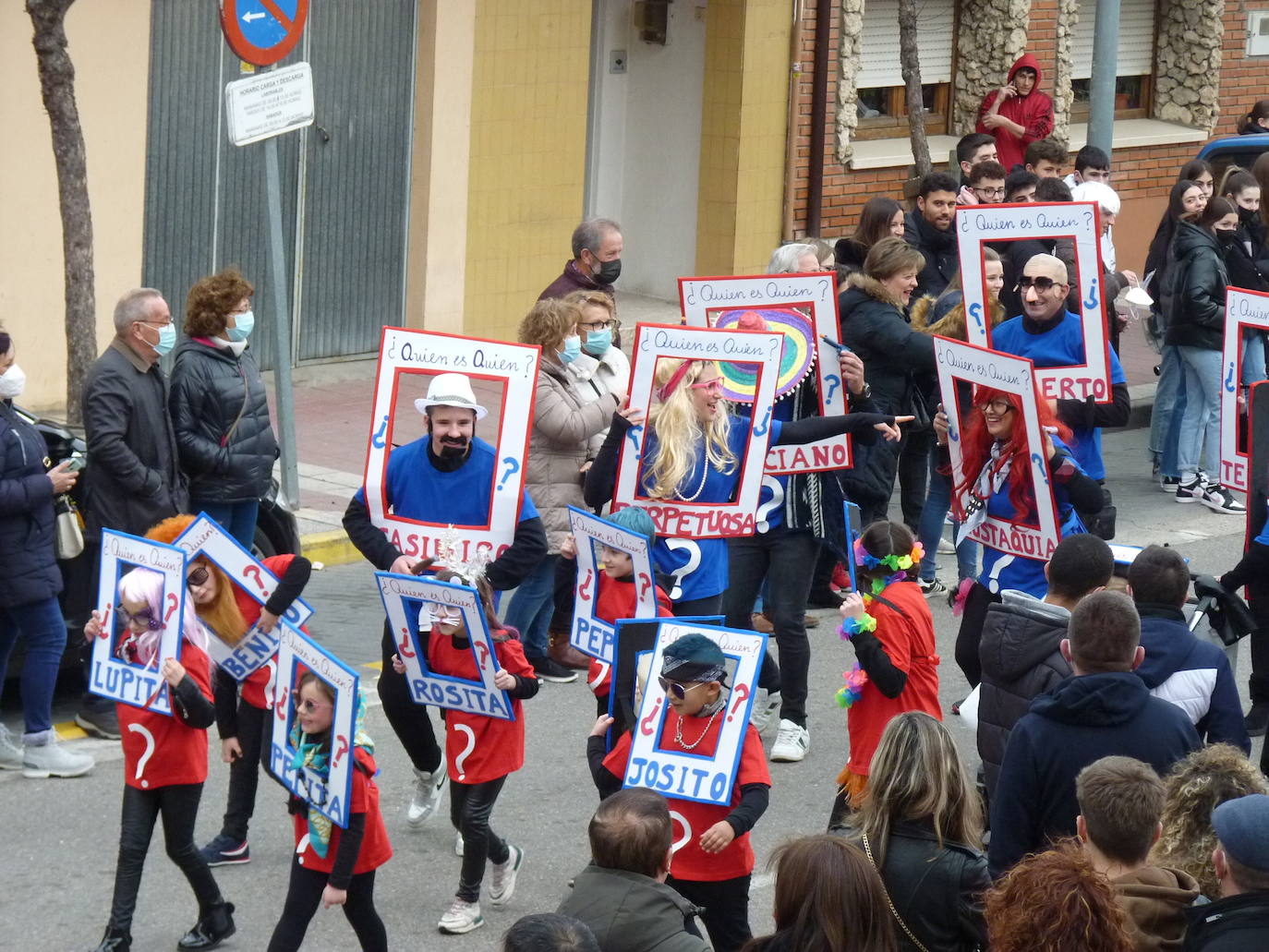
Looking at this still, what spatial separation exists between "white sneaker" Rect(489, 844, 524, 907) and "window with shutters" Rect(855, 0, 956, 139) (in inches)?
461

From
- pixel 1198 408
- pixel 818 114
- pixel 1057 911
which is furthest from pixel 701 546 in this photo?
pixel 818 114

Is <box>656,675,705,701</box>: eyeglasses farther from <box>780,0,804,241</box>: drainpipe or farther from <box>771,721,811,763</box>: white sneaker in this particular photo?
<box>780,0,804,241</box>: drainpipe

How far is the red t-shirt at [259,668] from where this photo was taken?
6.34m

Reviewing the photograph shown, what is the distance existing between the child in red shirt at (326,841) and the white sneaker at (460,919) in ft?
2.14

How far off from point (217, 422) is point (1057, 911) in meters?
5.51

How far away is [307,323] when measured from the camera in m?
14.0

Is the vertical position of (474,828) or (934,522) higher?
(934,522)

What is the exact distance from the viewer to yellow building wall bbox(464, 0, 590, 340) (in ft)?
47.9

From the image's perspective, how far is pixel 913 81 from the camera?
1556 cm

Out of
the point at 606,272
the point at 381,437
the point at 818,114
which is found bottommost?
the point at 381,437

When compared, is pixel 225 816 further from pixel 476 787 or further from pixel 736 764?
pixel 736 764

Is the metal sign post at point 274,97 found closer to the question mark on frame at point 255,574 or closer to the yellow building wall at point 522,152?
the yellow building wall at point 522,152

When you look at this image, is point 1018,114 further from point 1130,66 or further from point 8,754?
point 8,754

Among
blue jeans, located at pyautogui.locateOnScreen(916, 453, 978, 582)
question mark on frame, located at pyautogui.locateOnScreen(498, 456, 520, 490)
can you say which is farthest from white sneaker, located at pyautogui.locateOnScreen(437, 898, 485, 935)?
blue jeans, located at pyautogui.locateOnScreen(916, 453, 978, 582)
